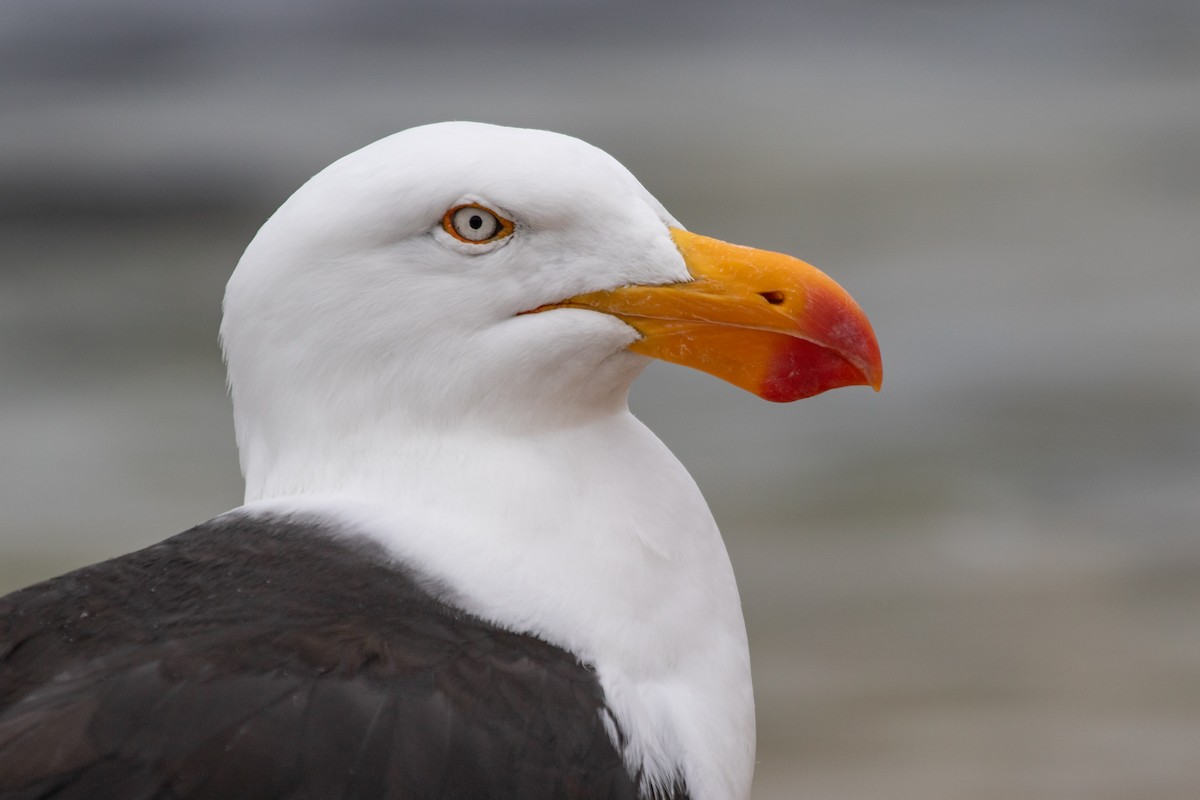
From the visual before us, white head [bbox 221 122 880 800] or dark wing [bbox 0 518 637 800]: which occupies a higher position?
white head [bbox 221 122 880 800]

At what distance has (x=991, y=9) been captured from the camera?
600 inches

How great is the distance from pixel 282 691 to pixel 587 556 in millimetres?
577

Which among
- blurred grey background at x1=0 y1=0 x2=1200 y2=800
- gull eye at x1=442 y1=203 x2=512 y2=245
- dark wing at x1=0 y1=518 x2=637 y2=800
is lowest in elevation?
blurred grey background at x1=0 y1=0 x2=1200 y2=800

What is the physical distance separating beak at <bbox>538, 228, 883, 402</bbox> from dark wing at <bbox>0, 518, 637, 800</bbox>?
0.55 metres

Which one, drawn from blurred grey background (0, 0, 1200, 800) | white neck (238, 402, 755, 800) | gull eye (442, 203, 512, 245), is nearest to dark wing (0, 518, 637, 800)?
white neck (238, 402, 755, 800)

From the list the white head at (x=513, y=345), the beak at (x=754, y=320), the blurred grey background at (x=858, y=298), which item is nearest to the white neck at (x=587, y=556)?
the white head at (x=513, y=345)

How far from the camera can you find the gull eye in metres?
2.76

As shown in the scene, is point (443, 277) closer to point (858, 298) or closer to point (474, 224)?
point (474, 224)

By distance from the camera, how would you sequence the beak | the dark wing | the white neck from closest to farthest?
the dark wing → the white neck → the beak

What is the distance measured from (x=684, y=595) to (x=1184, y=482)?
6.01 meters

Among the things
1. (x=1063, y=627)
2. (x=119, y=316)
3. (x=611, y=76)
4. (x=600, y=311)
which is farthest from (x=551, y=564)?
(x=611, y=76)

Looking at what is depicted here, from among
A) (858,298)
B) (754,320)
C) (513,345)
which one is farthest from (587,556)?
(858,298)

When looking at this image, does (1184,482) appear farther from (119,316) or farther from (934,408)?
(119,316)

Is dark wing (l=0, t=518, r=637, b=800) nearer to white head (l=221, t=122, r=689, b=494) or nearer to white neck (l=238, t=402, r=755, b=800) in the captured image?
white neck (l=238, t=402, r=755, b=800)
